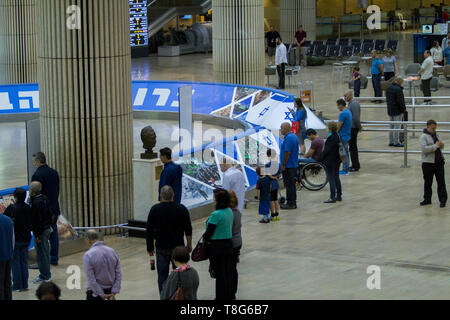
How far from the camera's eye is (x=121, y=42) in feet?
45.9

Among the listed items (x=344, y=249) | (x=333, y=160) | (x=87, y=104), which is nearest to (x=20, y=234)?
(x=87, y=104)

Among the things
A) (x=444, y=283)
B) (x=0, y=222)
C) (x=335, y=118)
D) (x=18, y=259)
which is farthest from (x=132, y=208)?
(x=335, y=118)

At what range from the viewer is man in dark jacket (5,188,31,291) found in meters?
10.9

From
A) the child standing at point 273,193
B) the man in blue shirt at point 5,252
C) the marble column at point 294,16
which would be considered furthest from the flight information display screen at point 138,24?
the man in blue shirt at point 5,252

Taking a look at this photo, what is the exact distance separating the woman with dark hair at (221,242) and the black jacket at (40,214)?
244 centimetres

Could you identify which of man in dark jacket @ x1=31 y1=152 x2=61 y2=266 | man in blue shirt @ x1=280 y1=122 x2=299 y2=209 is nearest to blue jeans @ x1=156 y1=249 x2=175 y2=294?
man in dark jacket @ x1=31 y1=152 x2=61 y2=266

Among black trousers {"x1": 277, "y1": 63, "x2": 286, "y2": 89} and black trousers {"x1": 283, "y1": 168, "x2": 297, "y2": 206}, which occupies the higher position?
black trousers {"x1": 277, "y1": 63, "x2": 286, "y2": 89}

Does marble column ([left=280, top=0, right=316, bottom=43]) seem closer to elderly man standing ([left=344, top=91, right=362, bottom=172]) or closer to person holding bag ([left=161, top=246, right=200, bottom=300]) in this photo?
elderly man standing ([left=344, top=91, right=362, bottom=172])

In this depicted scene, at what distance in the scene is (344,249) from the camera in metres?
12.5

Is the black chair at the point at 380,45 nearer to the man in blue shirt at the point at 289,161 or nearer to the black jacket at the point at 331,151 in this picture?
the black jacket at the point at 331,151

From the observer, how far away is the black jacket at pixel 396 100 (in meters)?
19.3

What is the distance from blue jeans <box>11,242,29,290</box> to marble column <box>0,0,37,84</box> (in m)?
16.9

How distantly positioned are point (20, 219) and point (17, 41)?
683 inches

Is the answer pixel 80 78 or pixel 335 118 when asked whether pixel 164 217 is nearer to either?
pixel 80 78
